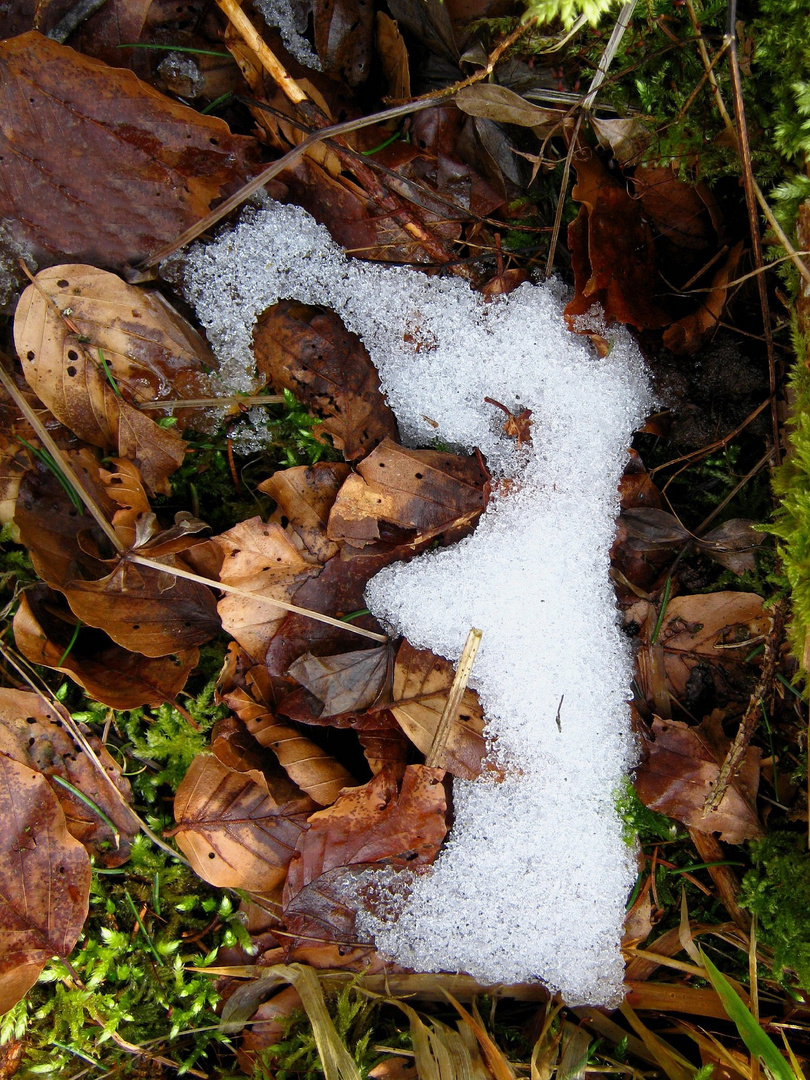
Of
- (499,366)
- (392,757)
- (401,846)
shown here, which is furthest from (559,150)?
(401,846)

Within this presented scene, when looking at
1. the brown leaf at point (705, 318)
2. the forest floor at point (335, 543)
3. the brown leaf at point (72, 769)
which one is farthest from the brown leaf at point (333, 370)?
the brown leaf at point (72, 769)

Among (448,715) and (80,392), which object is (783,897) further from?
(80,392)

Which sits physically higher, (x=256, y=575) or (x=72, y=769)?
(x=256, y=575)

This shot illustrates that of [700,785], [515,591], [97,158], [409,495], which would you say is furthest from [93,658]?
[700,785]

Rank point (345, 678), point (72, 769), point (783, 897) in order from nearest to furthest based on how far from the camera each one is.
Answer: point (783, 897), point (345, 678), point (72, 769)

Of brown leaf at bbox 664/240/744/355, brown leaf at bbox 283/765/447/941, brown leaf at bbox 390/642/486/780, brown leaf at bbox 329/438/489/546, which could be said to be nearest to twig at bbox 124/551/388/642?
brown leaf at bbox 390/642/486/780

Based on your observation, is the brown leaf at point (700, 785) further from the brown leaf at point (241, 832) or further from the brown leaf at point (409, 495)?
the brown leaf at point (241, 832)
